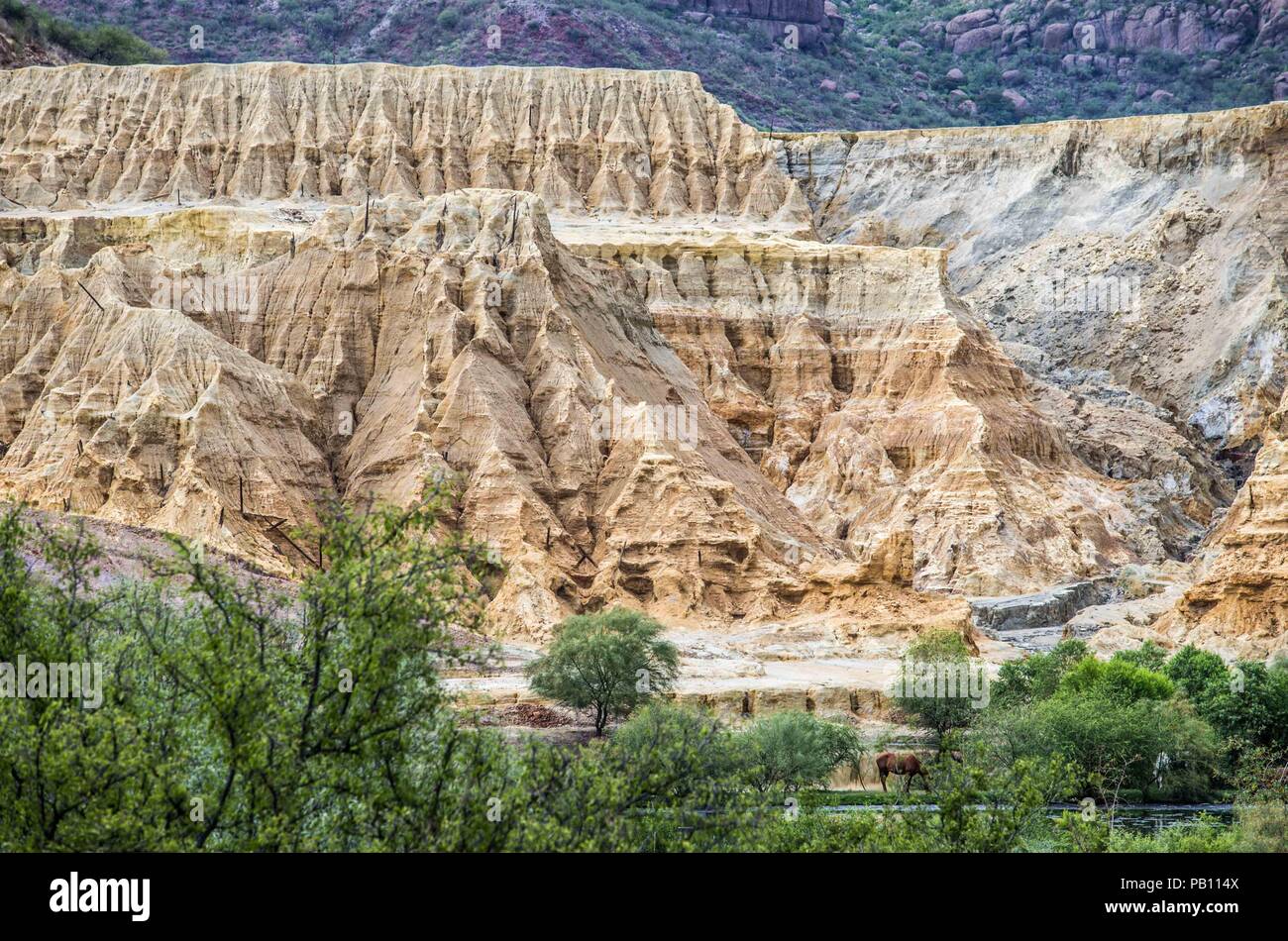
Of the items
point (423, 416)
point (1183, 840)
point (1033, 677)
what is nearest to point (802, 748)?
point (1183, 840)

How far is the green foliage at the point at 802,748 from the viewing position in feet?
147

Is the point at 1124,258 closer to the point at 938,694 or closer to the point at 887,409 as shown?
the point at 887,409

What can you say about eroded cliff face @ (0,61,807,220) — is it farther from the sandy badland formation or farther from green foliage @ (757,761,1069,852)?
A: green foliage @ (757,761,1069,852)

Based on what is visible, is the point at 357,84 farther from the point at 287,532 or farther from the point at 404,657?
the point at 404,657

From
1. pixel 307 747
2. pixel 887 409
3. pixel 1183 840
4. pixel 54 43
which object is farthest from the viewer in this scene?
pixel 54 43

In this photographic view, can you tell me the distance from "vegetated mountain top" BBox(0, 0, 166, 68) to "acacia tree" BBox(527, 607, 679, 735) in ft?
323

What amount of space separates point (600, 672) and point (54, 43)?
11737 centimetres

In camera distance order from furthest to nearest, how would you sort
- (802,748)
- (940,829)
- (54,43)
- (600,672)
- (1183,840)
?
(54,43) < (600,672) < (802,748) < (1183,840) < (940,829)

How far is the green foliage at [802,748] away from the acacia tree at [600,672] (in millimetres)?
4974

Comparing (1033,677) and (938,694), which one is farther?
(1033,677)

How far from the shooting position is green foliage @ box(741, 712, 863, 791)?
44812 millimetres

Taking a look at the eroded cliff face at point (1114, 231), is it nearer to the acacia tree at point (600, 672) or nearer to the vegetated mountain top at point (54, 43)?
the acacia tree at point (600, 672)

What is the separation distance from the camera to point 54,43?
15500 cm
